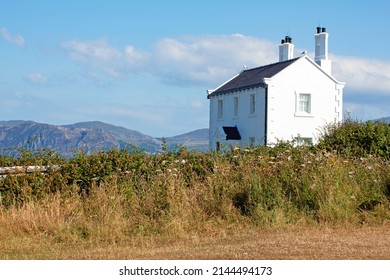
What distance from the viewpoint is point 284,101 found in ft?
150

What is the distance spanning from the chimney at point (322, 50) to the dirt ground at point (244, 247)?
3765 centimetres

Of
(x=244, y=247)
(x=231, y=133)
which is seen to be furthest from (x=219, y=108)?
(x=244, y=247)

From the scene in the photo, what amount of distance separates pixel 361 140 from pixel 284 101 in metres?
26.6

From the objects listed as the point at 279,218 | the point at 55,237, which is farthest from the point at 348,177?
the point at 55,237

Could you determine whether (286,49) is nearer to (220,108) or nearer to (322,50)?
(322,50)

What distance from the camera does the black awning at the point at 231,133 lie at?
47500 mm

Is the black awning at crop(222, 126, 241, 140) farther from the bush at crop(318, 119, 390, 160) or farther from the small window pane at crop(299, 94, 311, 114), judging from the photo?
the bush at crop(318, 119, 390, 160)

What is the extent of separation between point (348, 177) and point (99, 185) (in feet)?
16.7

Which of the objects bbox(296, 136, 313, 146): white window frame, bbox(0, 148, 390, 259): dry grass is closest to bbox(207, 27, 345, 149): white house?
bbox(296, 136, 313, 146): white window frame

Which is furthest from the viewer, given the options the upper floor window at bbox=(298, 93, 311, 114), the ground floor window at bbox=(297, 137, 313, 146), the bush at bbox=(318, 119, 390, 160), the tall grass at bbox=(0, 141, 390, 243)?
the upper floor window at bbox=(298, 93, 311, 114)

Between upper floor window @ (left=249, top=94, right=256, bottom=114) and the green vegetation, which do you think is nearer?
the green vegetation

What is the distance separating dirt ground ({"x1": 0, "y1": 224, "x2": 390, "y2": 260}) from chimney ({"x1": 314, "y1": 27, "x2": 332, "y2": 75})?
1482 inches

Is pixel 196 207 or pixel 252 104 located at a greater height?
pixel 252 104

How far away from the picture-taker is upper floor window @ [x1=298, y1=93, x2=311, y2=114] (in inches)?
1836
